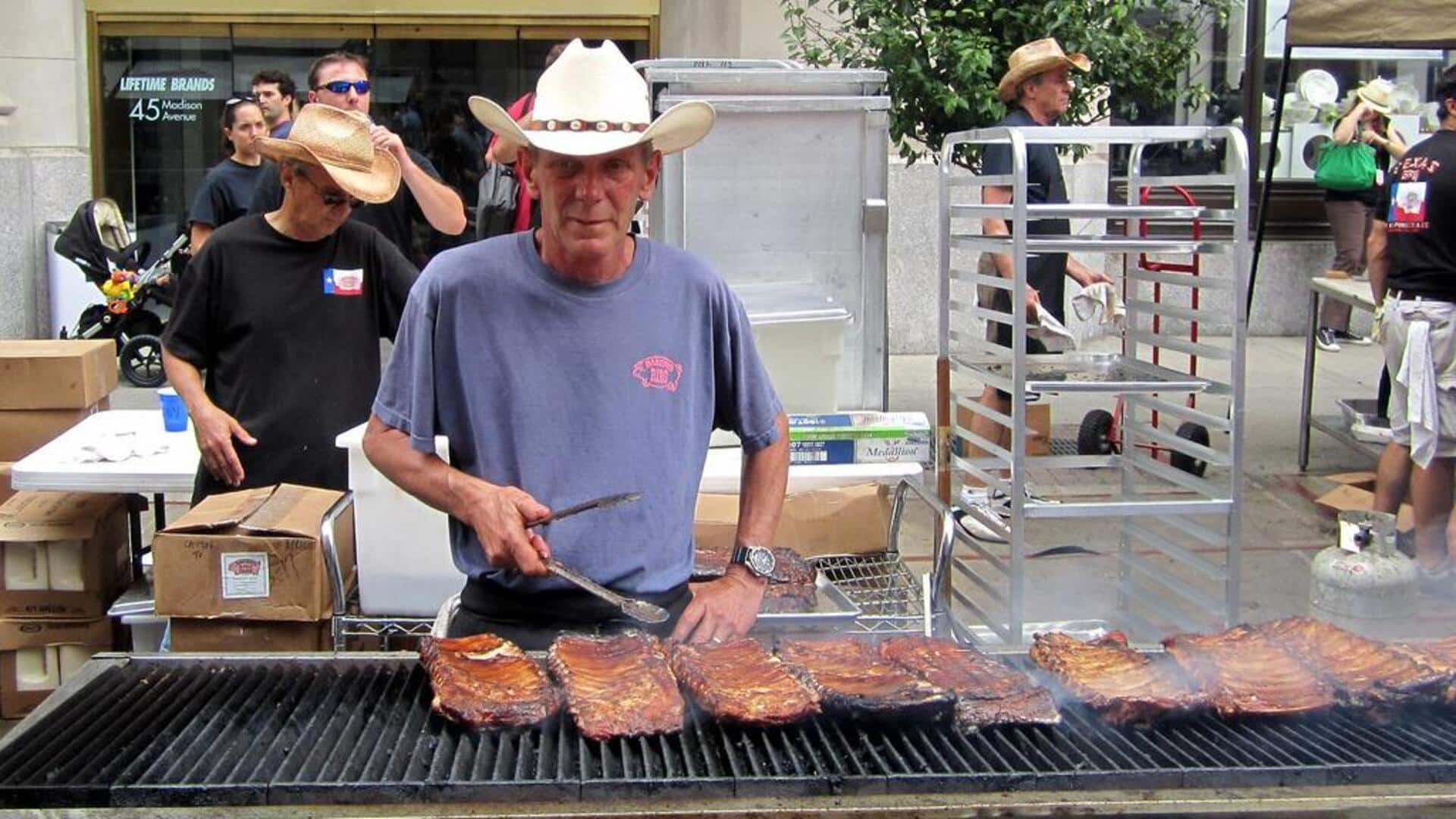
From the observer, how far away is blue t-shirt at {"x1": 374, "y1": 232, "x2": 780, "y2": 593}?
304 centimetres

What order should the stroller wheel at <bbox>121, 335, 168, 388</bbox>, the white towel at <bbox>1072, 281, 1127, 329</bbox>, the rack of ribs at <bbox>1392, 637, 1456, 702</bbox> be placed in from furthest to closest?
the stroller wheel at <bbox>121, 335, 168, 388</bbox> → the white towel at <bbox>1072, 281, 1127, 329</bbox> → the rack of ribs at <bbox>1392, 637, 1456, 702</bbox>

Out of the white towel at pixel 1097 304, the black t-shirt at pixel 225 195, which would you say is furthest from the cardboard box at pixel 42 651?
the white towel at pixel 1097 304

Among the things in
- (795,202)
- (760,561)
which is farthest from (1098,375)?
(760,561)

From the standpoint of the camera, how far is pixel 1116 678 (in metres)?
2.88

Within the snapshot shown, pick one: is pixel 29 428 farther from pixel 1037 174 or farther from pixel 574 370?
pixel 1037 174

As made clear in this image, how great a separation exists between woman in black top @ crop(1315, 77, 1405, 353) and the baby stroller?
8.69 meters

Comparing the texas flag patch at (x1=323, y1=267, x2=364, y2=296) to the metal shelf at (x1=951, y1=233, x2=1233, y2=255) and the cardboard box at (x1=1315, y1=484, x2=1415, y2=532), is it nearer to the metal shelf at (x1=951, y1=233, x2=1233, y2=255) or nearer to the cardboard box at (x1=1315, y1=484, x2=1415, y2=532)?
the metal shelf at (x1=951, y1=233, x2=1233, y2=255)

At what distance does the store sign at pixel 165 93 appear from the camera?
12219 mm

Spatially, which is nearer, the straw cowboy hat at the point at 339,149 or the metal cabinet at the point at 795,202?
the straw cowboy hat at the point at 339,149

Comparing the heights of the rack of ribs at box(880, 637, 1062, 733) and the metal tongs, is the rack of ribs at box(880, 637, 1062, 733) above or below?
below

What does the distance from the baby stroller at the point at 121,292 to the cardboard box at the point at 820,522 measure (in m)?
6.68

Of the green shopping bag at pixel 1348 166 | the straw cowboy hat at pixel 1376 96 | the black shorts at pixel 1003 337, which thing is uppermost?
the straw cowboy hat at pixel 1376 96

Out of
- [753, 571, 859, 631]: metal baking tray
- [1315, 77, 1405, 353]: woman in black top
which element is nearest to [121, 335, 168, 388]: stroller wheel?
[753, 571, 859, 631]: metal baking tray

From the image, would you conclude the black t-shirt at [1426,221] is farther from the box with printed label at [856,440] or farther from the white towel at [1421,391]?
the box with printed label at [856,440]
